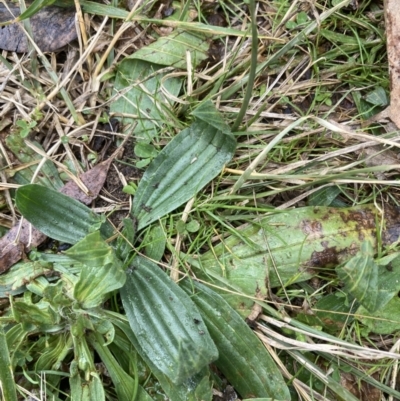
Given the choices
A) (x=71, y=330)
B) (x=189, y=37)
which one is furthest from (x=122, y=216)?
(x=189, y=37)

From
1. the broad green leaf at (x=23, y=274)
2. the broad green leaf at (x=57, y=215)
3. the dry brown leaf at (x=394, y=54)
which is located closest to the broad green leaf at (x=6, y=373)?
the broad green leaf at (x=23, y=274)

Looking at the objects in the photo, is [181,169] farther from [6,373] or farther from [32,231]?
[6,373]


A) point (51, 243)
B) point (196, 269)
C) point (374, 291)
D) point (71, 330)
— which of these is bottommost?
point (374, 291)

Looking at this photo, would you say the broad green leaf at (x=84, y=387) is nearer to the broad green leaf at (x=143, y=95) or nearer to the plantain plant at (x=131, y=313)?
the plantain plant at (x=131, y=313)

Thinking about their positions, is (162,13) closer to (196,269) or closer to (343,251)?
(196,269)

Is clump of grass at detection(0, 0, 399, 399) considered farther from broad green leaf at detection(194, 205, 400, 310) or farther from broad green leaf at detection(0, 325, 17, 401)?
broad green leaf at detection(0, 325, 17, 401)

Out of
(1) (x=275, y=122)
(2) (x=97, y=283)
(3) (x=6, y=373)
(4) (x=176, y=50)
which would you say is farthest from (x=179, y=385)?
(4) (x=176, y=50)
